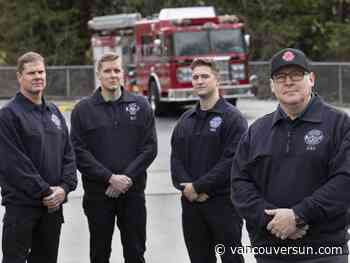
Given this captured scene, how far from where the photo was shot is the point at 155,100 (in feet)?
84.9

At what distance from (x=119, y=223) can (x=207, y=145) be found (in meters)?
1.24

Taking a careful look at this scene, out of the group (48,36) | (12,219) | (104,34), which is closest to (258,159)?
(12,219)

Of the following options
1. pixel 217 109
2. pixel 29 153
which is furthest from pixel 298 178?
pixel 29 153

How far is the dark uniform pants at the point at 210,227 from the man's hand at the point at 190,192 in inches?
2.6

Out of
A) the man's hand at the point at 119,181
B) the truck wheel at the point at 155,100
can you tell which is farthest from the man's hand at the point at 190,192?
the truck wheel at the point at 155,100

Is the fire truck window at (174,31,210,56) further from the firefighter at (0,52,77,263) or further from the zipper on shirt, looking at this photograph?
the zipper on shirt

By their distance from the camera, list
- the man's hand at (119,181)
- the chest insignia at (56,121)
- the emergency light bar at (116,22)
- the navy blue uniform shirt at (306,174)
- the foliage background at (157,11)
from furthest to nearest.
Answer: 1. the foliage background at (157,11)
2. the emergency light bar at (116,22)
3. the man's hand at (119,181)
4. the chest insignia at (56,121)
5. the navy blue uniform shirt at (306,174)

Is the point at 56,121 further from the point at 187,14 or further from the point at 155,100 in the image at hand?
the point at 187,14

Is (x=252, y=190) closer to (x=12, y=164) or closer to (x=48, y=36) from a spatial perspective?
(x=12, y=164)

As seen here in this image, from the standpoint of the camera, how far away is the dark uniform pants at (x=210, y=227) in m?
6.58

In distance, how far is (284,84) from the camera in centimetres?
488

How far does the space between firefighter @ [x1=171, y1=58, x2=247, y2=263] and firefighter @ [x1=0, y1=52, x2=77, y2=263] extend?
0.89m

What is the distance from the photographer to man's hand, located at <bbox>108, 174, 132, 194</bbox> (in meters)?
7.10

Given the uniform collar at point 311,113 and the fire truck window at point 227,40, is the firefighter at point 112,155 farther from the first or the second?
the fire truck window at point 227,40
